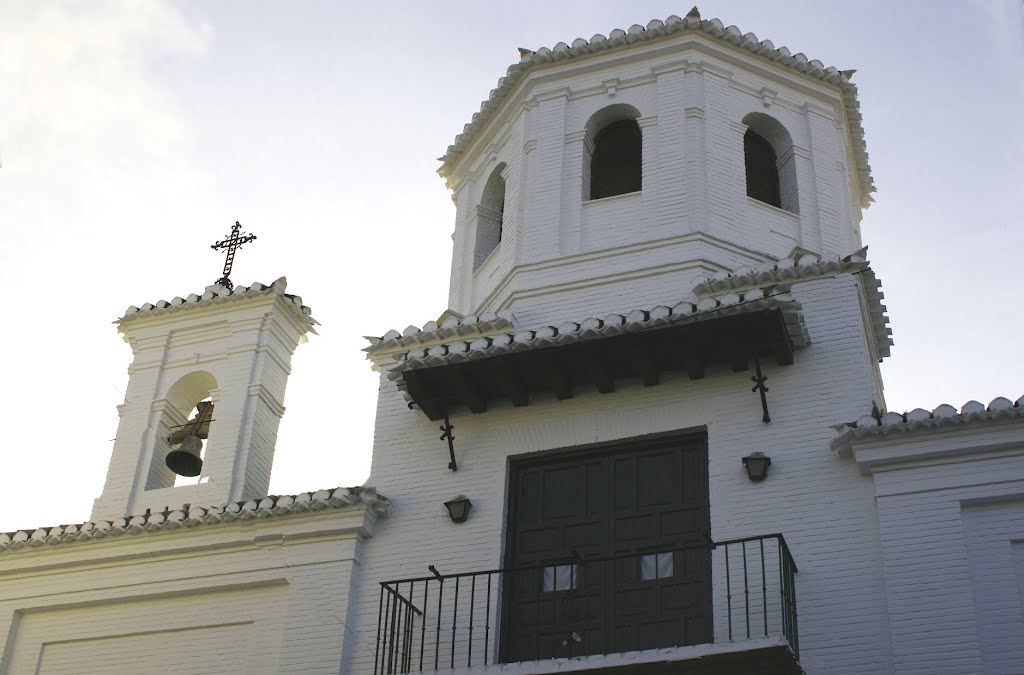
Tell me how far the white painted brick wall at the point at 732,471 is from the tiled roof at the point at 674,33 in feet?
13.5

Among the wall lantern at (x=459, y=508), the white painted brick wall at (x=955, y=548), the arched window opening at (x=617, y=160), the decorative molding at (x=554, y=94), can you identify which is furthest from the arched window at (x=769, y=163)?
the wall lantern at (x=459, y=508)

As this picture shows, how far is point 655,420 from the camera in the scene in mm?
13586

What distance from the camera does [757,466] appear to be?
1282 cm

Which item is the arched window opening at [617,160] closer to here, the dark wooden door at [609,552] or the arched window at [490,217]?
the arched window at [490,217]

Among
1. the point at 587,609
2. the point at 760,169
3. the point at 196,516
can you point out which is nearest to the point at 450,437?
the point at 587,609

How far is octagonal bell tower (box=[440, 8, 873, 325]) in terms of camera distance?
51.1 feet

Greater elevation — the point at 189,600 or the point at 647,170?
the point at 647,170

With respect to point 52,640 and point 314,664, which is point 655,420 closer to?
point 314,664

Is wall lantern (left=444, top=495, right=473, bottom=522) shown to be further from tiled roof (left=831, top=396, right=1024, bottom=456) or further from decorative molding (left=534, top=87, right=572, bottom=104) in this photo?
decorative molding (left=534, top=87, right=572, bottom=104)

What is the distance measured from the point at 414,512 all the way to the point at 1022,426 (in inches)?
209

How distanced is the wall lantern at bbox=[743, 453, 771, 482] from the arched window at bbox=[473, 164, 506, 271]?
5258 mm

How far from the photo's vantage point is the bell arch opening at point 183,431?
1583 cm

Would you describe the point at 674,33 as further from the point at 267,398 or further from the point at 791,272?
the point at 267,398

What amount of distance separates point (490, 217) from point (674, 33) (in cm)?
295
